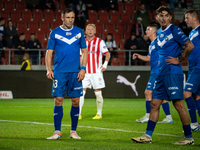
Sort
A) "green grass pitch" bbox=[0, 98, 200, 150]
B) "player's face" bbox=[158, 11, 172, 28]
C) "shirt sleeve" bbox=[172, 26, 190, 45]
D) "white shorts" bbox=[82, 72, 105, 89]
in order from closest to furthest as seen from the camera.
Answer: "green grass pitch" bbox=[0, 98, 200, 150], "shirt sleeve" bbox=[172, 26, 190, 45], "player's face" bbox=[158, 11, 172, 28], "white shorts" bbox=[82, 72, 105, 89]

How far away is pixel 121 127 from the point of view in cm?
599

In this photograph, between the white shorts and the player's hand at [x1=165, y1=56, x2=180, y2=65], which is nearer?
the player's hand at [x1=165, y1=56, x2=180, y2=65]

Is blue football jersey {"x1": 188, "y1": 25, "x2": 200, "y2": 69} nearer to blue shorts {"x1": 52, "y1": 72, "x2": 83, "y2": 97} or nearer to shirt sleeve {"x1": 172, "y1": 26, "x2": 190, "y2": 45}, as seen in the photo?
shirt sleeve {"x1": 172, "y1": 26, "x2": 190, "y2": 45}

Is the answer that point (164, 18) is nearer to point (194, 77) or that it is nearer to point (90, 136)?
point (194, 77)

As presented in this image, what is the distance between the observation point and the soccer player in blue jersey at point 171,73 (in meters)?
4.30

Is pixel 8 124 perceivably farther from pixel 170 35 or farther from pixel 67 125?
pixel 170 35

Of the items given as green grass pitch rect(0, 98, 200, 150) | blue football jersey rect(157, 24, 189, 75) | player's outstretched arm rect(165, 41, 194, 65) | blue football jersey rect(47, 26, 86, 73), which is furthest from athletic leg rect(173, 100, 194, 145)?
blue football jersey rect(47, 26, 86, 73)

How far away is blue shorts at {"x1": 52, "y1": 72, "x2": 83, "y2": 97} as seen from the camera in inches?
186

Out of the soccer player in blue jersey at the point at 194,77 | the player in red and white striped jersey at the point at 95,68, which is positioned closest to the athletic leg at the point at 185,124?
the soccer player in blue jersey at the point at 194,77

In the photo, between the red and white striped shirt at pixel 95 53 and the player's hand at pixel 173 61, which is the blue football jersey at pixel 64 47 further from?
the red and white striped shirt at pixel 95 53

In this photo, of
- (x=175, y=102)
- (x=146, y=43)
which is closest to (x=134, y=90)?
(x=146, y=43)

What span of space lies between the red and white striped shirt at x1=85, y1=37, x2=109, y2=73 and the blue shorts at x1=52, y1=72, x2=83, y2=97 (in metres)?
2.70

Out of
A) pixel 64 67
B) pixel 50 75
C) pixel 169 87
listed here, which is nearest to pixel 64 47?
pixel 64 67

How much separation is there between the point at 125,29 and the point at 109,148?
14061 millimetres
